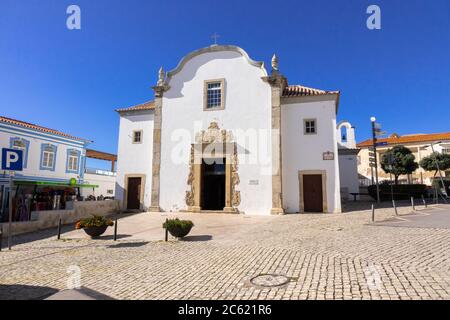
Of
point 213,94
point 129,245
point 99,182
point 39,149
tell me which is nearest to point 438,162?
point 213,94

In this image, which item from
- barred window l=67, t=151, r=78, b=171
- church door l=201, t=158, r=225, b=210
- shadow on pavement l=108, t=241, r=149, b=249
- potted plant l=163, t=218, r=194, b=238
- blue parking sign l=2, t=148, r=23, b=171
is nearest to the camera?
blue parking sign l=2, t=148, r=23, b=171

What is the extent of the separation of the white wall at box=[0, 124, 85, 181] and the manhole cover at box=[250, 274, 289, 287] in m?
21.9

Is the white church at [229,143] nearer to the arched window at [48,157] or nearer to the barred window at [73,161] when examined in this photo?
the arched window at [48,157]

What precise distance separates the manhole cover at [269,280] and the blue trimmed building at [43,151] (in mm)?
18114

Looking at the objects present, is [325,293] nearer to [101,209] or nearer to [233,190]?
[233,190]

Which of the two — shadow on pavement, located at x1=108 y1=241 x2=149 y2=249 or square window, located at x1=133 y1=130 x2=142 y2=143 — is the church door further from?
shadow on pavement, located at x1=108 y1=241 x2=149 y2=249

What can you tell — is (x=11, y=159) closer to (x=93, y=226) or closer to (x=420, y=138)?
(x=93, y=226)

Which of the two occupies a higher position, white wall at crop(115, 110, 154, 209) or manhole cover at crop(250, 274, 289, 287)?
white wall at crop(115, 110, 154, 209)

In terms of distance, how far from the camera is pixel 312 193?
17.7 metres

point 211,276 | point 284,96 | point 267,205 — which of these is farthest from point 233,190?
point 211,276

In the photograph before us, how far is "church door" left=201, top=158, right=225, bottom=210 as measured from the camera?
1908cm

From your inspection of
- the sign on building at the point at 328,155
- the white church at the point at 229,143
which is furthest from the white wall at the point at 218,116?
the sign on building at the point at 328,155

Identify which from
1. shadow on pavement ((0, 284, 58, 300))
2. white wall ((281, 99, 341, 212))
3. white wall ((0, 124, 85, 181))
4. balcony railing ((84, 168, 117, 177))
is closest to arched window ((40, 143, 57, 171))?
white wall ((0, 124, 85, 181))

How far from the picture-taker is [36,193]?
16125mm
